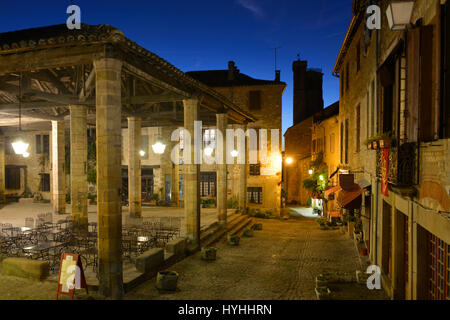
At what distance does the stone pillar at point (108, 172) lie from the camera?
700 cm

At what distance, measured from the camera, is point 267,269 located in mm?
9695

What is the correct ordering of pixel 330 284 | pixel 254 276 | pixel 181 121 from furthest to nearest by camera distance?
pixel 181 121, pixel 254 276, pixel 330 284

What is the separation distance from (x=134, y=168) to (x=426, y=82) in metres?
14.1

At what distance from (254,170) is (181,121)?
7247 mm

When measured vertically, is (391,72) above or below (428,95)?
above

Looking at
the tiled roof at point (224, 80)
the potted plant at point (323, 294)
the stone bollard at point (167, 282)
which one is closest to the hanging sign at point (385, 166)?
the potted plant at point (323, 294)

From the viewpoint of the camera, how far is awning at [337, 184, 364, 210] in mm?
9562

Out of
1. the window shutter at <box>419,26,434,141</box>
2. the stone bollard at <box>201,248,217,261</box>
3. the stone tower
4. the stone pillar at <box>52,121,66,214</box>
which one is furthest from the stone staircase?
the stone tower

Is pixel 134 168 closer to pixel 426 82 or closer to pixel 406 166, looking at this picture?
pixel 406 166

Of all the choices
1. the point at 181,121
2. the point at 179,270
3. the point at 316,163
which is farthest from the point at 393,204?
the point at 316,163

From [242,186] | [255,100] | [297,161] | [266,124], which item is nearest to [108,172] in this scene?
[242,186]

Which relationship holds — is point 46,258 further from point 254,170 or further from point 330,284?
point 254,170

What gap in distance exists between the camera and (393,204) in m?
6.71
